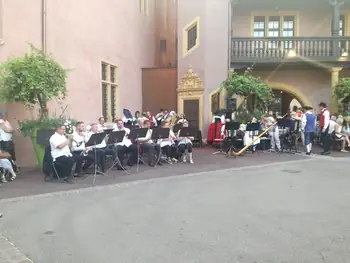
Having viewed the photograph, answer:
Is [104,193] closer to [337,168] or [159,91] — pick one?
[337,168]

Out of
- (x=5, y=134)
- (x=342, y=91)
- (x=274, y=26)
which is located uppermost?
(x=274, y=26)

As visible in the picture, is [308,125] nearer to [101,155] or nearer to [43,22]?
[101,155]

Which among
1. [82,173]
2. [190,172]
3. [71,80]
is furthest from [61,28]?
[190,172]

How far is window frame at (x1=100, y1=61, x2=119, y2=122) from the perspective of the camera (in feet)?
50.1

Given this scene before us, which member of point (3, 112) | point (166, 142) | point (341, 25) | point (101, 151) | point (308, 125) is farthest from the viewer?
point (341, 25)

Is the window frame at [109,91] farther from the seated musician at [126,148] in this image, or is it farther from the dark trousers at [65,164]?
the dark trousers at [65,164]

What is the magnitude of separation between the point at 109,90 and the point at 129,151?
5.39 metres

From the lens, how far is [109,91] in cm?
1579

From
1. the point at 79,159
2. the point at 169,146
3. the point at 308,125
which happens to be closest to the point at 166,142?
the point at 169,146

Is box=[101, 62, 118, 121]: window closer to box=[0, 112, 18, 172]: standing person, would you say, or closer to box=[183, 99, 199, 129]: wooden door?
box=[183, 99, 199, 129]: wooden door

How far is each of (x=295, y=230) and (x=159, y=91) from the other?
1618 centimetres

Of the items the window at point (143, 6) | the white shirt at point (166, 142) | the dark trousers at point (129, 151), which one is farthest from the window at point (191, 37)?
the dark trousers at point (129, 151)

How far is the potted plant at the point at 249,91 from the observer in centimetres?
1630

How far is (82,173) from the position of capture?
9.88 meters
